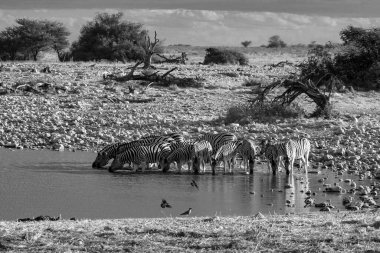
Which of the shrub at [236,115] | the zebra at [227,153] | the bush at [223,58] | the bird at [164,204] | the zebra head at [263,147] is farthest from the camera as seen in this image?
the bush at [223,58]

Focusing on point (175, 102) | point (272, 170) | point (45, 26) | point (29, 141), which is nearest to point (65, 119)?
point (29, 141)

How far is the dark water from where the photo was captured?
11.3 m

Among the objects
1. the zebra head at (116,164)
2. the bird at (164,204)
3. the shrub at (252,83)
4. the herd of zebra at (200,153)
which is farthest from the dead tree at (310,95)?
the bird at (164,204)

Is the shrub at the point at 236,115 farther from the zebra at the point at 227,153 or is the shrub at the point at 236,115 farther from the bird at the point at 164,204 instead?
the bird at the point at 164,204

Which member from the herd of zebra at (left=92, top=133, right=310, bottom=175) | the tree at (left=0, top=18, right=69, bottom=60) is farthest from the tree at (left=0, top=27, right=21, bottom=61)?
the herd of zebra at (left=92, top=133, right=310, bottom=175)

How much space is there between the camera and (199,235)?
771 centimetres

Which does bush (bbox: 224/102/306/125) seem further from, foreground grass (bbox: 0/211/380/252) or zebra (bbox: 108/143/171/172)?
foreground grass (bbox: 0/211/380/252)

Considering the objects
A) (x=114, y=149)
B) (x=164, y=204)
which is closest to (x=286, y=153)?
(x=114, y=149)

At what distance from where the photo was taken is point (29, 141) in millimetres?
18641

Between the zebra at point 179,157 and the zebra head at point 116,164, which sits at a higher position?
the zebra at point 179,157

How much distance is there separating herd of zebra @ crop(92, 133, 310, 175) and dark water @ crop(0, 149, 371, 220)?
0.30 meters

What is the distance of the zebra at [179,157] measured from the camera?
50.4 feet

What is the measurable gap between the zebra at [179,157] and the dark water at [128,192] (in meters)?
0.31

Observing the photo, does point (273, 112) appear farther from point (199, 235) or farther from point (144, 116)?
point (199, 235)
